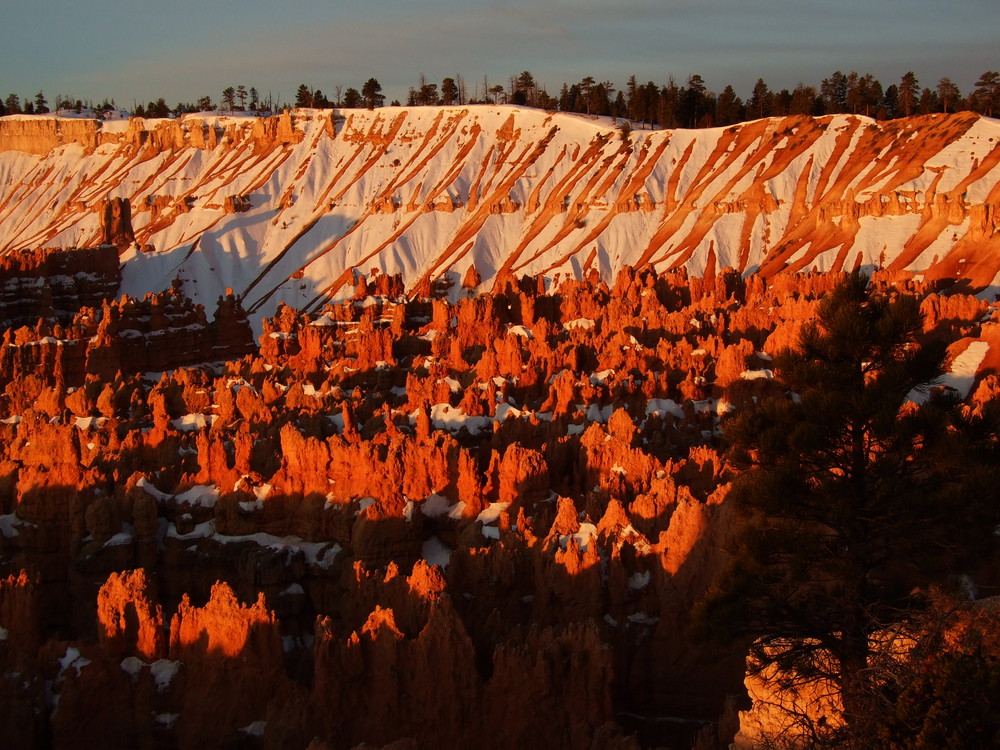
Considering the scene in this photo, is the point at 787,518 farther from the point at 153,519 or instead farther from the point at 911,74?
the point at 911,74

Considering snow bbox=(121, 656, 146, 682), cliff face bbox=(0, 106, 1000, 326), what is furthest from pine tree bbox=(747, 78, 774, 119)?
snow bbox=(121, 656, 146, 682)

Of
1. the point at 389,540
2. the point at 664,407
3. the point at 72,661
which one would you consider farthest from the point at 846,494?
the point at 664,407

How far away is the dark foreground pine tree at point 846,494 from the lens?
508 inches

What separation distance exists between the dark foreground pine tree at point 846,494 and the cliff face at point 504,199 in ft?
148

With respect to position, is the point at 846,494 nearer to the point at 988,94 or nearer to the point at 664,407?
the point at 664,407

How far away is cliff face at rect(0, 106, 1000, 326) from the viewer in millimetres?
72188

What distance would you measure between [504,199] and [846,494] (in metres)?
84.7

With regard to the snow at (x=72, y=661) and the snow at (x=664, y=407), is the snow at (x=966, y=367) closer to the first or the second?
the snow at (x=664, y=407)

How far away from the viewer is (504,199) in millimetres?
96000

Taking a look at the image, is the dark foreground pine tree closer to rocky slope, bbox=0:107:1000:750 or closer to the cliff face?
rocky slope, bbox=0:107:1000:750

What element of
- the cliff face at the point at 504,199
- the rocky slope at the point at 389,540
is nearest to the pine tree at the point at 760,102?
the cliff face at the point at 504,199

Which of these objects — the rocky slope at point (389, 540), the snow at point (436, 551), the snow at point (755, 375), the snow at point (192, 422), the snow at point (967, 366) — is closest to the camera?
the rocky slope at point (389, 540)

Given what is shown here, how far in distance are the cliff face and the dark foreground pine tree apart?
148 ft

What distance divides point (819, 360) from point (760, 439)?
50.1 inches
